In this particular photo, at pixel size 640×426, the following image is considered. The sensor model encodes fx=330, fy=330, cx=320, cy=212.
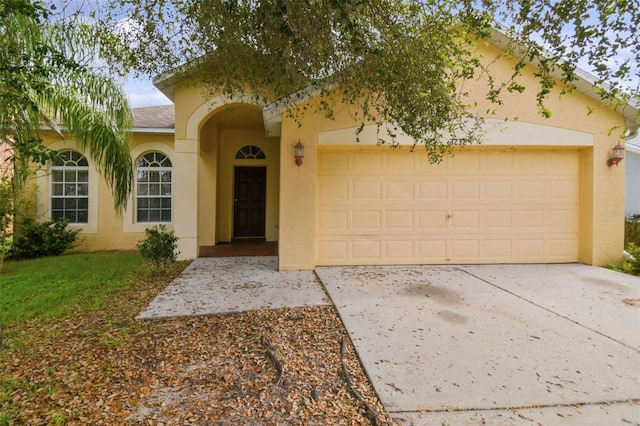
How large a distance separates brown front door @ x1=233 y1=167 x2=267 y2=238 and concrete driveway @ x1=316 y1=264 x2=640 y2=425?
5618mm

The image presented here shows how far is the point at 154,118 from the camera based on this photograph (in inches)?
400

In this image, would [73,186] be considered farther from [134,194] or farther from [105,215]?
[134,194]

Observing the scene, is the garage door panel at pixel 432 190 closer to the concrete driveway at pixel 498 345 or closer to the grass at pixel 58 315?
the concrete driveway at pixel 498 345

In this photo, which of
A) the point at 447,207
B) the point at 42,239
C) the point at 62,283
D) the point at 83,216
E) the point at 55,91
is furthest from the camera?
the point at 83,216

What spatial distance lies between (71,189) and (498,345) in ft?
36.2

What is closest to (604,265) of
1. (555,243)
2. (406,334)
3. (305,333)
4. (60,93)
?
(555,243)

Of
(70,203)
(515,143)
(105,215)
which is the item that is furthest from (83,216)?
(515,143)

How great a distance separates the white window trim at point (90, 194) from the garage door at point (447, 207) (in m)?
6.91

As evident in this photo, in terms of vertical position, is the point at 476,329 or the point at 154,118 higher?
the point at 154,118

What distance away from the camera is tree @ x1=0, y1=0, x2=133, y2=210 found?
3049 millimetres

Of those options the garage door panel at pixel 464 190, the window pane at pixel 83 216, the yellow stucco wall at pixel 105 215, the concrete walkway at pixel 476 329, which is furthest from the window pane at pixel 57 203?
the garage door panel at pixel 464 190

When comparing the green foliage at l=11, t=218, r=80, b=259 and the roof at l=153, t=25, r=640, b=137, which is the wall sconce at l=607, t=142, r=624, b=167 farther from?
the green foliage at l=11, t=218, r=80, b=259

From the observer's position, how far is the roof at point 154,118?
30.7 ft

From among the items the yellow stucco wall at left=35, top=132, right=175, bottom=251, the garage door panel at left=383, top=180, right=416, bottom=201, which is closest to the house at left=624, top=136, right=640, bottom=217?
the garage door panel at left=383, top=180, right=416, bottom=201
